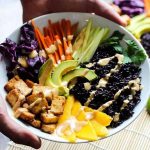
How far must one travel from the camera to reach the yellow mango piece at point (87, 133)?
1.26 m

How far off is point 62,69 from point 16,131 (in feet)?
0.93

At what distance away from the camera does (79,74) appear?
1.41 m

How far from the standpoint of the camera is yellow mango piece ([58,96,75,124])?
1327mm

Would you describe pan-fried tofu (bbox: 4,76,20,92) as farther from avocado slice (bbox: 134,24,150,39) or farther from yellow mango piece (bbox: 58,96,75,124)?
avocado slice (bbox: 134,24,150,39)

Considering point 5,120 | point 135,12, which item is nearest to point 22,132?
point 5,120

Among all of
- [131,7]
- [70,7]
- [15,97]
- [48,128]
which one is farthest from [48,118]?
[131,7]

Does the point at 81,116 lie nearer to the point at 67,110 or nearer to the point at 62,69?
the point at 67,110

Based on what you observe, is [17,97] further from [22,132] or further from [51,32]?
[51,32]

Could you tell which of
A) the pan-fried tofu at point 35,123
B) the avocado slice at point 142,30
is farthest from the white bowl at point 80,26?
the avocado slice at point 142,30

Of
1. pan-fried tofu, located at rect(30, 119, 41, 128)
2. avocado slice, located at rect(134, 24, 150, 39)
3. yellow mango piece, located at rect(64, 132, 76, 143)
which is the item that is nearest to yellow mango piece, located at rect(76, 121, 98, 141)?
yellow mango piece, located at rect(64, 132, 76, 143)

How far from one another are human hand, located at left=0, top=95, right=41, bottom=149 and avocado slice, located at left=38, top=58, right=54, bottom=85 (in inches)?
7.1

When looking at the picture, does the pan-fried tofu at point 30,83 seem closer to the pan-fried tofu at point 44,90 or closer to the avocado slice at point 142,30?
the pan-fried tofu at point 44,90

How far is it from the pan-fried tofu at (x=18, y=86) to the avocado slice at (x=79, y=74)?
0.14 metres

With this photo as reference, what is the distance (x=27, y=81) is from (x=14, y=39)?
0.63ft
